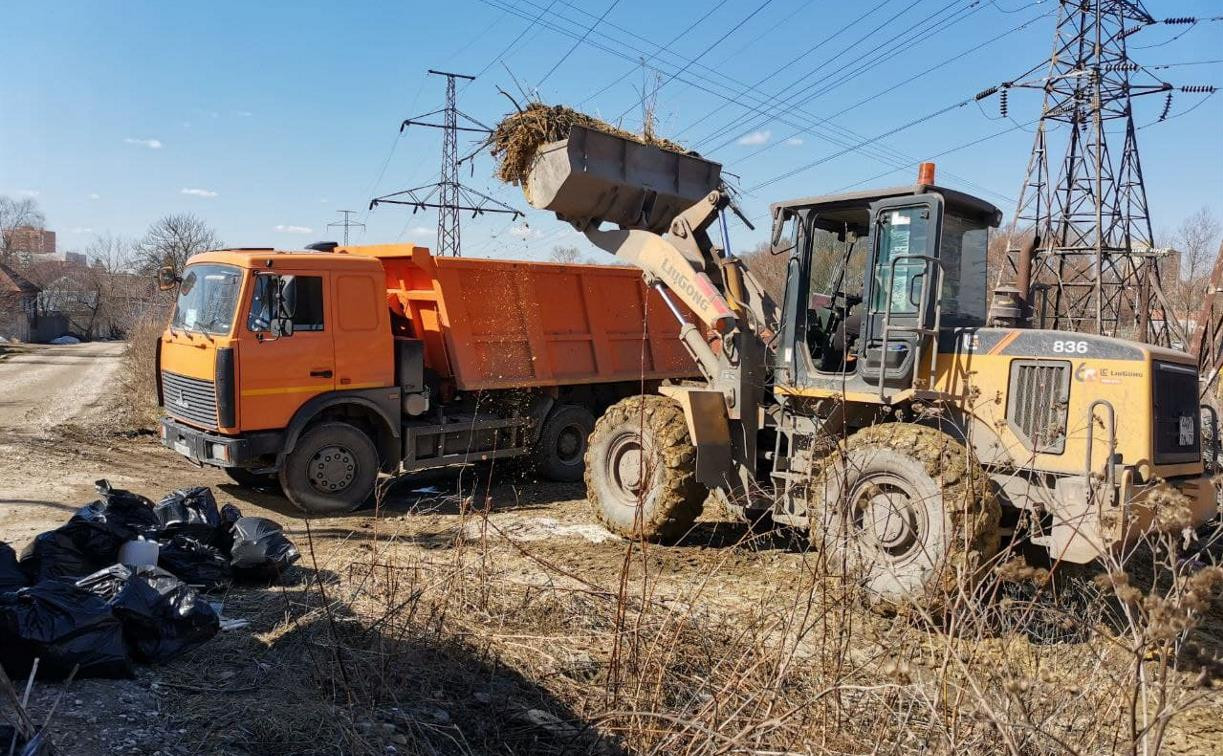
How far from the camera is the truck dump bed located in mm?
9117

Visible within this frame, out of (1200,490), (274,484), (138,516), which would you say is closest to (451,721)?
(138,516)

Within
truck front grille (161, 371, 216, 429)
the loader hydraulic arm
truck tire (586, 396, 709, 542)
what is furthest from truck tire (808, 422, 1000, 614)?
truck front grille (161, 371, 216, 429)

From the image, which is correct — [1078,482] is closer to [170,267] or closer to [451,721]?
[451,721]

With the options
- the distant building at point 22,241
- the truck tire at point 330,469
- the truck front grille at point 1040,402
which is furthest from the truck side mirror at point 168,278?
the distant building at point 22,241

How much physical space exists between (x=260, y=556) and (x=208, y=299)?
359 centimetres

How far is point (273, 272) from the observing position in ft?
26.3

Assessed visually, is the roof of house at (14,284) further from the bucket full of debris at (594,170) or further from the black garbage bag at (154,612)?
the black garbage bag at (154,612)

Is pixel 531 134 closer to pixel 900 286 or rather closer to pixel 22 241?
pixel 900 286

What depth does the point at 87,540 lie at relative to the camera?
5.12 meters

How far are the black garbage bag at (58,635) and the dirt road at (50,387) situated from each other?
9.79 metres

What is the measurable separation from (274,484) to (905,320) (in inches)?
272

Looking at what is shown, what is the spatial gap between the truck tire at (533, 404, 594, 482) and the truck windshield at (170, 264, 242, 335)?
12.0ft

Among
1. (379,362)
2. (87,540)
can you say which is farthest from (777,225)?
(87,540)

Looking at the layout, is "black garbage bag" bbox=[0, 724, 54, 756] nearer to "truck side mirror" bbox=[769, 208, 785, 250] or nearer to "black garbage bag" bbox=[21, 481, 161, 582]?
"black garbage bag" bbox=[21, 481, 161, 582]
